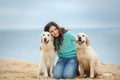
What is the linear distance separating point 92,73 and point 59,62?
541 millimetres

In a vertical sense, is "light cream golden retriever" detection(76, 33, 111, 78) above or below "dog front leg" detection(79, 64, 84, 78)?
above

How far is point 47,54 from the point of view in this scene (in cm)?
539

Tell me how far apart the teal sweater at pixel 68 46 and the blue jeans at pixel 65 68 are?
0.09m

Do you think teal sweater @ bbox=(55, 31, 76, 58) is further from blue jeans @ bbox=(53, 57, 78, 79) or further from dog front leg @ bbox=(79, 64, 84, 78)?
dog front leg @ bbox=(79, 64, 84, 78)

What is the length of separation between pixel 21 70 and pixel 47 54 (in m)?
1.23

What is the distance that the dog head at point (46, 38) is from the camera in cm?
523

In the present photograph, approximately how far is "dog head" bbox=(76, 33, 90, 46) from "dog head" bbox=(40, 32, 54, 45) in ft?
1.29

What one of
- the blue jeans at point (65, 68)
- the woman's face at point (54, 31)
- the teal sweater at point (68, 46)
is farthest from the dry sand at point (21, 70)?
the woman's face at point (54, 31)

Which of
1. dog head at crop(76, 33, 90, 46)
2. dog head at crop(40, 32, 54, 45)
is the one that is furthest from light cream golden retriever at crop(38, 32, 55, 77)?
dog head at crop(76, 33, 90, 46)

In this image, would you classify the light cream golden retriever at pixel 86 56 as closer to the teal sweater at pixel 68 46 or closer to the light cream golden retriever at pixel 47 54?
the teal sweater at pixel 68 46

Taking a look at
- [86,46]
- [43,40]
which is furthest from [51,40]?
[86,46]

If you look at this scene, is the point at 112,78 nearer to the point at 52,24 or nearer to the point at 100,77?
the point at 100,77

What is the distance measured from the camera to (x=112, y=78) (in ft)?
17.6

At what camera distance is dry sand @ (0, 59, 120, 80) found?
17.6ft
